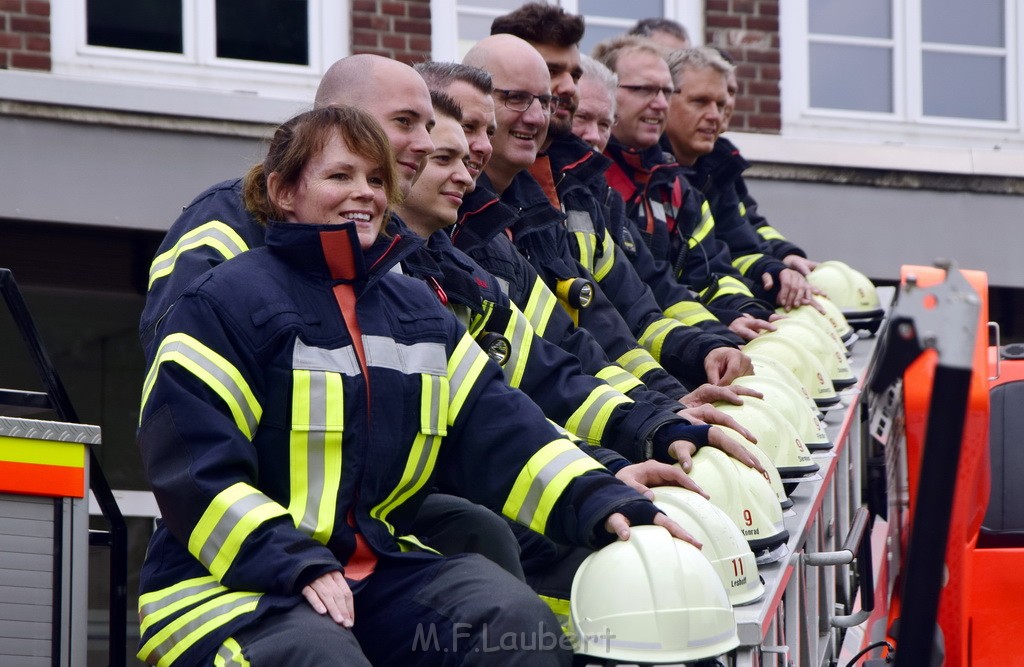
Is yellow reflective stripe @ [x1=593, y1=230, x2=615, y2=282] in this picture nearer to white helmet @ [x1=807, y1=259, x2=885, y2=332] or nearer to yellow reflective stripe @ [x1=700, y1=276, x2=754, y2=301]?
yellow reflective stripe @ [x1=700, y1=276, x2=754, y2=301]

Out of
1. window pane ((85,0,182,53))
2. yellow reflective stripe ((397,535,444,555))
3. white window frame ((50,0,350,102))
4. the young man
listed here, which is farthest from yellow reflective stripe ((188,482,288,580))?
window pane ((85,0,182,53))

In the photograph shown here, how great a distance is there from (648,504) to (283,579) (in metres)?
0.87

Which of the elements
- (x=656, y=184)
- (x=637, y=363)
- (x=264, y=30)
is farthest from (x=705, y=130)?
(x=264, y=30)

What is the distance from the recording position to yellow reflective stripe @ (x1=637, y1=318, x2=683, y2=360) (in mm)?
5363

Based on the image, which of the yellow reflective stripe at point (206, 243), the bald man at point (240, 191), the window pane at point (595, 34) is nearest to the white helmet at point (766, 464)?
the bald man at point (240, 191)

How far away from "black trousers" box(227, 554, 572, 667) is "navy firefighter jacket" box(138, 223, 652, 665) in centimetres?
8

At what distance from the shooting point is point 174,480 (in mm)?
2791

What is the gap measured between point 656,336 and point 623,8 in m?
5.12

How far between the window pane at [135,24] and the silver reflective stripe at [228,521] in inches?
244

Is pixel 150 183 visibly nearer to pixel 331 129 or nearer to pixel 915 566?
pixel 331 129

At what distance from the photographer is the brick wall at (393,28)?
29.4 feet

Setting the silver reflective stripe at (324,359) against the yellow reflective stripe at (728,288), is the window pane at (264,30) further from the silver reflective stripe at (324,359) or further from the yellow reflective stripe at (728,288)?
the silver reflective stripe at (324,359)

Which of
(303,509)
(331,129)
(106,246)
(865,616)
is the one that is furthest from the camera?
(106,246)

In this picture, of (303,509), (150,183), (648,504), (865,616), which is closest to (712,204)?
(150,183)
